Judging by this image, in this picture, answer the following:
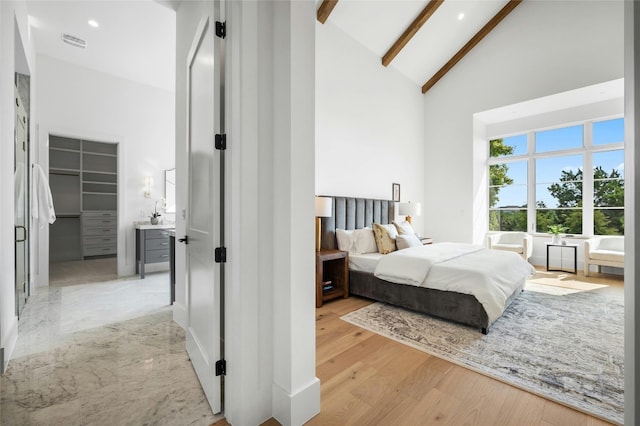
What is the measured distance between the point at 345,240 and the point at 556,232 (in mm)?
4671

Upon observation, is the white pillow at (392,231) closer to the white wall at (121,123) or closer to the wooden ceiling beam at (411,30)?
the wooden ceiling beam at (411,30)

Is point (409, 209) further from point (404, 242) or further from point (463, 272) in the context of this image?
point (463, 272)

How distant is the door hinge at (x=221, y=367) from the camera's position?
152 cm

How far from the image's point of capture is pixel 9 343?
6.93 feet

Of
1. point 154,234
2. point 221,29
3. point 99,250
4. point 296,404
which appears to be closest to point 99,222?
point 99,250

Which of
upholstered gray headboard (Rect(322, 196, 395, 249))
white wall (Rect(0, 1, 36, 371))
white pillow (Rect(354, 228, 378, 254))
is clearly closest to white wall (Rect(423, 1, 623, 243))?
upholstered gray headboard (Rect(322, 196, 395, 249))

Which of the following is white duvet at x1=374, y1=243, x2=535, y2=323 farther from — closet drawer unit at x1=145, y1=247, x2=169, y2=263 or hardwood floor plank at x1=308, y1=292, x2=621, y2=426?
closet drawer unit at x1=145, y1=247, x2=169, y2=263

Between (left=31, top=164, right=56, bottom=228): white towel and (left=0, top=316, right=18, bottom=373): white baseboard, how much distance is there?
1.87 m

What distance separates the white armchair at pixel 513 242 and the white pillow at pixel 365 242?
336cm

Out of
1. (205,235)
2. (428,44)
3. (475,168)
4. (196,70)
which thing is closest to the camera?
(205,235)

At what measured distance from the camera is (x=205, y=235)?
1647 mm

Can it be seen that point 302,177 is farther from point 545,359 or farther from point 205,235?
point 545,359

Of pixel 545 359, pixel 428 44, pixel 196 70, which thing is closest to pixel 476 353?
pixel 545 359

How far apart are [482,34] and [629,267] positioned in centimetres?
691
